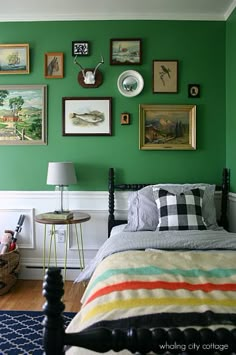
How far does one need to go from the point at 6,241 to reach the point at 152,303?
2303mm

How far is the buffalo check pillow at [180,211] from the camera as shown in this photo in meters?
2.61

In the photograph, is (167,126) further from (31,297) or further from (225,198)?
(31,297)

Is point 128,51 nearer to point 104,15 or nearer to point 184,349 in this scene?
point 104,15

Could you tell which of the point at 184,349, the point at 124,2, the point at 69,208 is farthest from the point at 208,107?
the point at 184,349

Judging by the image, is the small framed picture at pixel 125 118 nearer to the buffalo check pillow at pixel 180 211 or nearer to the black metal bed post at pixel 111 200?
the black metal bed post at pixel 111 200

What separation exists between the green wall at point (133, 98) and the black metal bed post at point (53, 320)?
97.8 inches

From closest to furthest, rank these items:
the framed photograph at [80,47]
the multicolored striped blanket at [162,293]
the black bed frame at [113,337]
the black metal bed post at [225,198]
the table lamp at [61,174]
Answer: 1. the black bed frame at [113,337]
2. the multicolored striped blanket at [162,293]
3. the table lamp at [61,174]
4. the black metal bed post at [225,198]
5. the framed photograph at [80,47]

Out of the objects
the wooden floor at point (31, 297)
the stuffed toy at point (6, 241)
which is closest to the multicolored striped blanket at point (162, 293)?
the wooden floor at point (31, 297)

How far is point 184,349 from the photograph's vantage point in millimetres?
764

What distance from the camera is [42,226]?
333cm

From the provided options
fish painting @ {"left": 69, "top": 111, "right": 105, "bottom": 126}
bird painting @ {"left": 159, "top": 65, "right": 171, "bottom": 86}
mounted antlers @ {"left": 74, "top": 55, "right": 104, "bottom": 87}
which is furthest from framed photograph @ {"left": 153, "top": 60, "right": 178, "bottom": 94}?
fish painting @ {"left": 69, "top": 111, "right": 105, "bottom": 126}

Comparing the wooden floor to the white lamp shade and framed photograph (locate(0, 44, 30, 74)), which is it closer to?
the white lamp shade

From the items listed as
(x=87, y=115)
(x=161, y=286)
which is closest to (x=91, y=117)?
(x=87, y=115)

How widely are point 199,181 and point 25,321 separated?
2033mm
